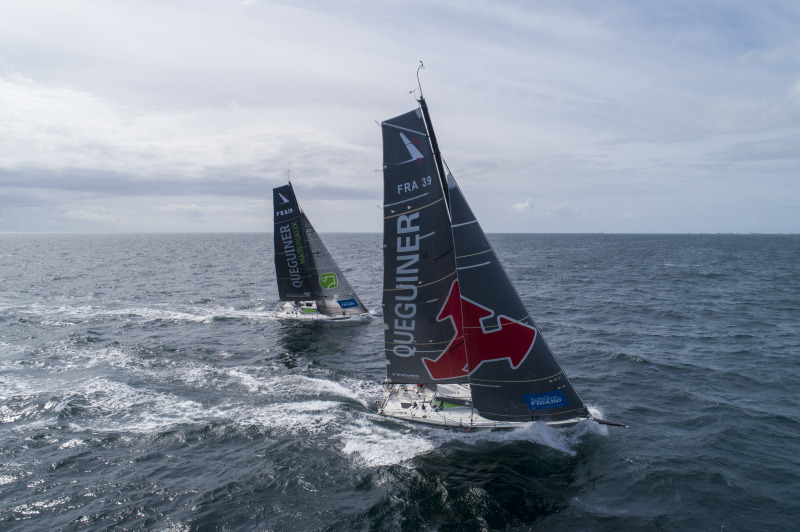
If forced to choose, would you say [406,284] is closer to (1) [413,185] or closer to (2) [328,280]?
(1) [413,185]

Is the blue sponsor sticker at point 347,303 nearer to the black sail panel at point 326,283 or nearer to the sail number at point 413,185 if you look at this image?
the black sail panel at point 326,283

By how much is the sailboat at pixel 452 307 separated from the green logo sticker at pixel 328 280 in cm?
2092

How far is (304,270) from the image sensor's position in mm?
39312

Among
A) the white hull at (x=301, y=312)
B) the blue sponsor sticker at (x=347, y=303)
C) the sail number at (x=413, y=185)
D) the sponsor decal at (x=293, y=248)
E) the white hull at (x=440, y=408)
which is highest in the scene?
the sail number at (x=413, y=185)

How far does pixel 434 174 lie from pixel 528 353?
24.4 ft

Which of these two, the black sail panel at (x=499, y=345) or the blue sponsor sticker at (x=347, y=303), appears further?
the blue sponsor sticker at (x=347, y=303)

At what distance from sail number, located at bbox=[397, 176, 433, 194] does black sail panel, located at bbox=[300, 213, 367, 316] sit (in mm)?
22597

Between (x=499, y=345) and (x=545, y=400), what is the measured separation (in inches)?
108

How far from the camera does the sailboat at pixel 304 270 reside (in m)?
38.3

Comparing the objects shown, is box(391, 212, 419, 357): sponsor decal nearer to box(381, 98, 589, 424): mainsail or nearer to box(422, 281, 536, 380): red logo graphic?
box(381, 98, 589, 424): mainsail

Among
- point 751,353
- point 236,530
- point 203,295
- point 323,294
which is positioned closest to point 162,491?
point 236,530

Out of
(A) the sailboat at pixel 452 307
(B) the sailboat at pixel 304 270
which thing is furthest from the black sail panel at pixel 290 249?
(A) the sailboat at pixel 452 307

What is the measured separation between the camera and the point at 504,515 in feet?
46.2

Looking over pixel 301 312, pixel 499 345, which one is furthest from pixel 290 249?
pixel 499 345
